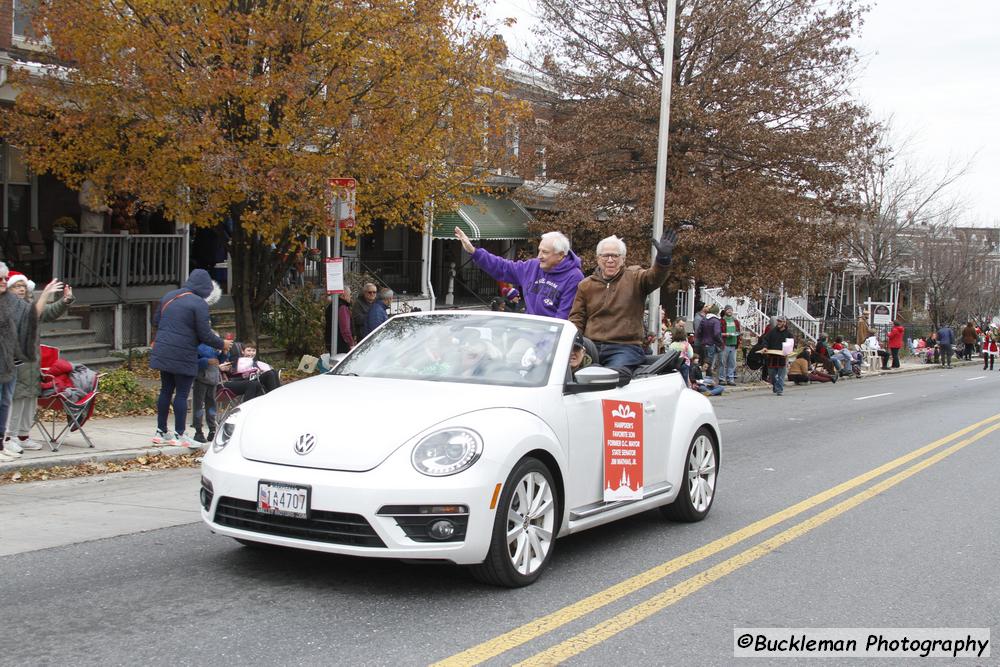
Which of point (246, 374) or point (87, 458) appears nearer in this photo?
point (87, 458)

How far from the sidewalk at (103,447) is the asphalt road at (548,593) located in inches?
41.2

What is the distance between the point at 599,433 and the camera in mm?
6648

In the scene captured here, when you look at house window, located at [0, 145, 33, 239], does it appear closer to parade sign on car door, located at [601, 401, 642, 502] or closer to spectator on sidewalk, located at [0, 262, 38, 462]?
spectator on sidewalk, located at [0, 262, 38, 462]

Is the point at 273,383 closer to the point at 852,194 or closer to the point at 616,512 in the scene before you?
the point at 616,512

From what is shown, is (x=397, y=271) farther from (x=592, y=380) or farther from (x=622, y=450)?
(x=592, y=380)

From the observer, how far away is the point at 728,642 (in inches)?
201

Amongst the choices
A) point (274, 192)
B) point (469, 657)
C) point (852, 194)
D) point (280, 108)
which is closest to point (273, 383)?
point (274, 192)

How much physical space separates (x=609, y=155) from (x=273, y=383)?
17.7 meters

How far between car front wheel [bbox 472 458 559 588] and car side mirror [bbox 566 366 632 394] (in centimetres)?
64

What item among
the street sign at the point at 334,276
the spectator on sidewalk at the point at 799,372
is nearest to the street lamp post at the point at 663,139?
the spectator on sidewalk at the point at 799,372

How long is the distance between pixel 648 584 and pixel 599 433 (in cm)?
100

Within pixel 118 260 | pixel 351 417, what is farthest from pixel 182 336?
pixel 118 260

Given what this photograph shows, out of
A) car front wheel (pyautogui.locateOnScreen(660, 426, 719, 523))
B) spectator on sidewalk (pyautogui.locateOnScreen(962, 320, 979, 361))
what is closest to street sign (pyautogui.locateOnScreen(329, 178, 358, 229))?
car front wheel (pyautogui.locateOnScreen(660, 426, 719, 523))

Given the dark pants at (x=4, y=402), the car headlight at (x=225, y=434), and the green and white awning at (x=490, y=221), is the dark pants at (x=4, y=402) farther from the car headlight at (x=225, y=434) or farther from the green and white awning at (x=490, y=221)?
the green and white awning at (x=490, y=221)
